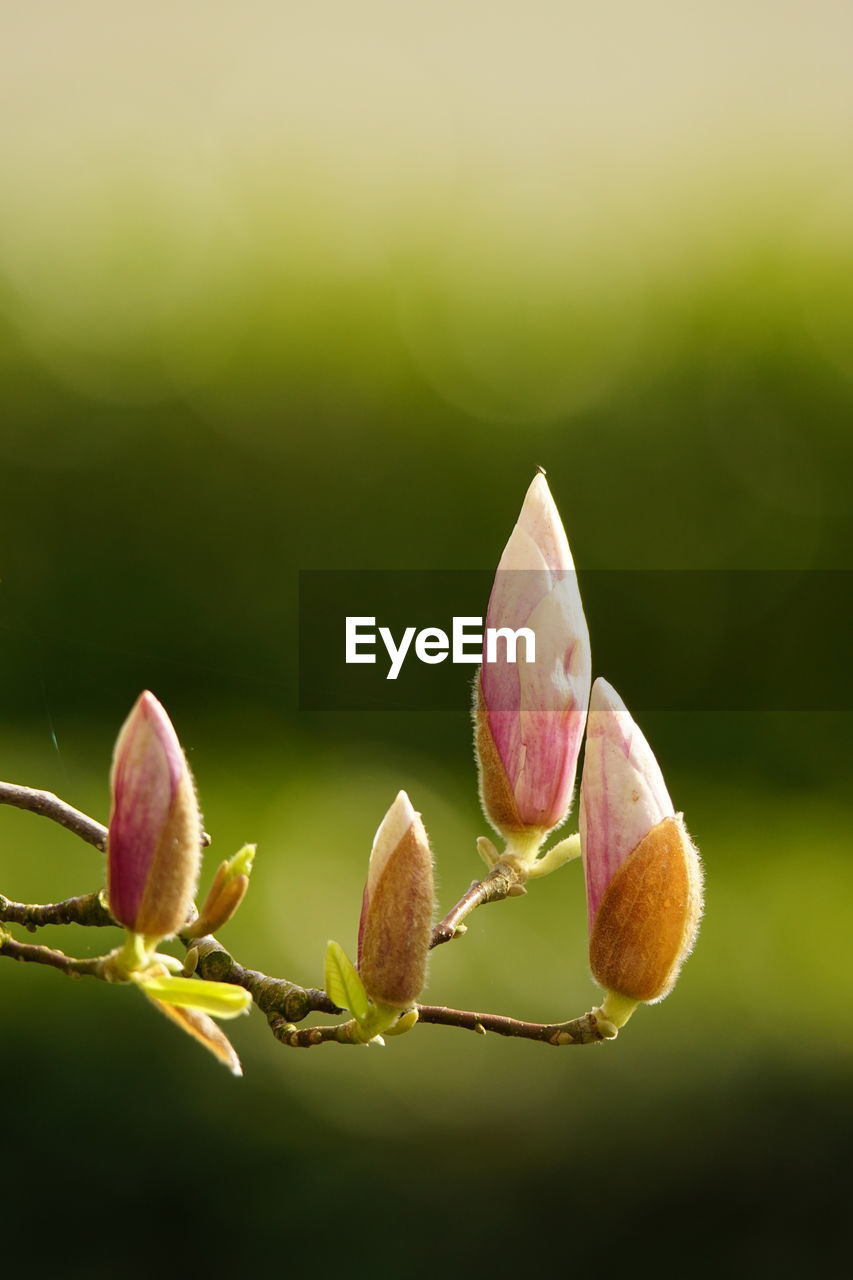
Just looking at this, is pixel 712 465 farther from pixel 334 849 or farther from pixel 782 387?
pixel 334 849

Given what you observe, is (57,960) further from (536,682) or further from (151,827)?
(536,682)

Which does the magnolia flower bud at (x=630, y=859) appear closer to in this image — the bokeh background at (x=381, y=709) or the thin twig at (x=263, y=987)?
the thin twig at (x=263, y=987)

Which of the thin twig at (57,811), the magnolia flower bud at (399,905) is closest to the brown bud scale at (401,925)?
the magnolia flower bud at (399,905)

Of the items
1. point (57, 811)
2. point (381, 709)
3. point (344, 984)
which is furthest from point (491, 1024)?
point (381, 709)

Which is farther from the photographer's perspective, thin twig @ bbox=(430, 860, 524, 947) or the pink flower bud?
thin twig @ bbox=(430, 860, 524, 947)

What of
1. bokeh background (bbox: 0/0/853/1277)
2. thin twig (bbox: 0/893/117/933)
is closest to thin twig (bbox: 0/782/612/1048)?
thin twig (bbox: 0/893/117/933)
